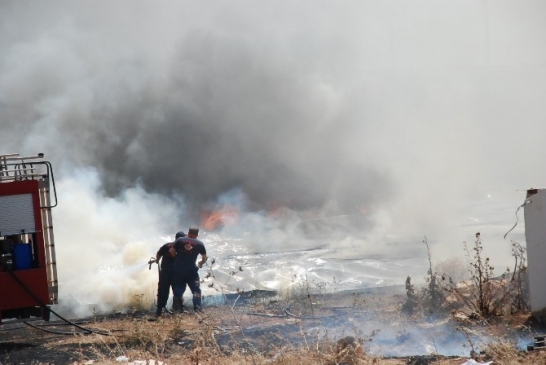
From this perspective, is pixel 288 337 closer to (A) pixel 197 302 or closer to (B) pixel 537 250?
(A) pixel 197 302

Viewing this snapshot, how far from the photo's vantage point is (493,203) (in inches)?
1121

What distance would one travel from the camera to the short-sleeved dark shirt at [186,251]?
11.5 meters

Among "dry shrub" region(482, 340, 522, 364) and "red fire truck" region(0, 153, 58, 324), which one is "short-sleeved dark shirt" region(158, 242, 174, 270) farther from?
"dry shrub" region(482, 340, 522, 364)

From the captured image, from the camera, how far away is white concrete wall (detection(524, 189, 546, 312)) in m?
8.72

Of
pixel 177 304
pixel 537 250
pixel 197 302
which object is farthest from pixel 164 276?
pixel 537 250

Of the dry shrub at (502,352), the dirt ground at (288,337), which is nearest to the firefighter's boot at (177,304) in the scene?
the dirt ground at (288,337)

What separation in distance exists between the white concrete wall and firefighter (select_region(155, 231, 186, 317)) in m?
5.76

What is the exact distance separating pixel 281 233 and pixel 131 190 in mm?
4945

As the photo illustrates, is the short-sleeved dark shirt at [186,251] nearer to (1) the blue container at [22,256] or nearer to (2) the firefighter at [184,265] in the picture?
(2) the firefighter at [184,265]

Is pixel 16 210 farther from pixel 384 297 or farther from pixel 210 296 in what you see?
pixel 384 297

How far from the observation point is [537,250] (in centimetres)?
880

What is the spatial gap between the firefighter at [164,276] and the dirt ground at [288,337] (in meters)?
0.27

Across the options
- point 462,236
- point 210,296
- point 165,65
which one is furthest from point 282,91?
point 210,296

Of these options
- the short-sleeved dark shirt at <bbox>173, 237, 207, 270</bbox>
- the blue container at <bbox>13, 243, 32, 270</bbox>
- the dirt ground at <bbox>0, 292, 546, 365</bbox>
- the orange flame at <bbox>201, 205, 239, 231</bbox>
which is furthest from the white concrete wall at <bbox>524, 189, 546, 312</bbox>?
the orange flame at <bbox>201, 205, 239, 231</bbox>
